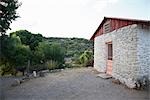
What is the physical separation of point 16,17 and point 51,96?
3760mm

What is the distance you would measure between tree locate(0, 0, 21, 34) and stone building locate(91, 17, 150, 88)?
16.0 feet

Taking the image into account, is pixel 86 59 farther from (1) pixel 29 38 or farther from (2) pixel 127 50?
(2) pixel 127 50

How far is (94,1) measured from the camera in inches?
462

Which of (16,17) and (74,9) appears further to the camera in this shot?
(74,9)

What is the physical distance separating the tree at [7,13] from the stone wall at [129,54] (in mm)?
4953

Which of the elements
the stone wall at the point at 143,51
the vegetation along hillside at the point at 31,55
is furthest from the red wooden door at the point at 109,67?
the vegetation along hillside at the point at 31,55

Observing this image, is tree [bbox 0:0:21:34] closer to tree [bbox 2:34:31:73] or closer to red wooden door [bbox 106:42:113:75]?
tree [bbox 2:34:31:73]

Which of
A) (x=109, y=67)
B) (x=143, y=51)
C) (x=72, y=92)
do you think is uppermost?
(x=143, y=51)

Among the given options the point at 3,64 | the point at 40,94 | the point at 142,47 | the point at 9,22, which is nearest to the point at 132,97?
the point at 142,47

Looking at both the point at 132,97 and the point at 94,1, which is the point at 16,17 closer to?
the point at 94,1

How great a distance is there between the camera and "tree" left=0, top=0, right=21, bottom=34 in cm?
947

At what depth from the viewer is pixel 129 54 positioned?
35.0 feet

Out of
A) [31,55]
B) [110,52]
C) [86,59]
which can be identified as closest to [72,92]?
[110,52]

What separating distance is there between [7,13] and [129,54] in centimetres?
535
